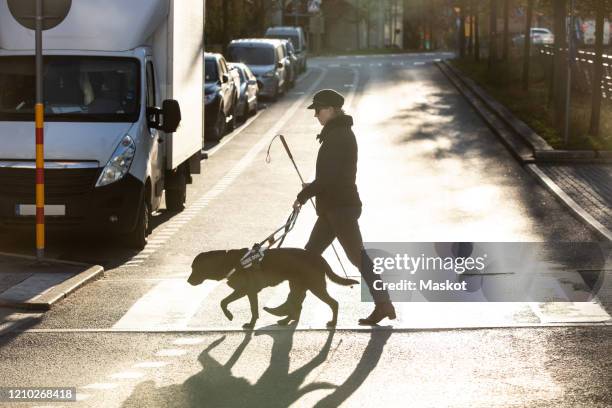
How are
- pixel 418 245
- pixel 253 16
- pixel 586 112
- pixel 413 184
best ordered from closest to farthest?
pixel 418 245 → pixel 413 184 → pixel 586 112 → pixel 253 16

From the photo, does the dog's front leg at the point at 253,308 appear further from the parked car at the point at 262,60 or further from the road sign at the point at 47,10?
the parked car at the point at 262,60

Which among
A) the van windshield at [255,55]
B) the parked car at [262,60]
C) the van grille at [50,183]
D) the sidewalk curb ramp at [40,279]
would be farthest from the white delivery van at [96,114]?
the van windshield at [255,55]

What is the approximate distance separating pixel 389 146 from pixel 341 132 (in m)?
17.8

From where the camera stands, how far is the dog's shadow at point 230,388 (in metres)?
7.80

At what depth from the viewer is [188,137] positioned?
18.1 meters

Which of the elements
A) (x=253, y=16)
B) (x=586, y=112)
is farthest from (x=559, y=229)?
(x=253, y=16)

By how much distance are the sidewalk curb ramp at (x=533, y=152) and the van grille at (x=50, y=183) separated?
18.7 feet

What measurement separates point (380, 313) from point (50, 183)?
5304mm

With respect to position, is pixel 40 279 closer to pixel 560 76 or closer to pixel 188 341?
pixel 188 341

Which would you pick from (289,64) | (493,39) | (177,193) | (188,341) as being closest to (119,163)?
(177,193)

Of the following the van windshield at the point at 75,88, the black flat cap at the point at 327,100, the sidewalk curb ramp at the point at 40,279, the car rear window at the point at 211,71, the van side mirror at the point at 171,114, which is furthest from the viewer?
the car rear window at the point at 211,71

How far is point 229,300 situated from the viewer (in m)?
10.2

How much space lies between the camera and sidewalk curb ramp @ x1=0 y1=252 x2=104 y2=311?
444 inches

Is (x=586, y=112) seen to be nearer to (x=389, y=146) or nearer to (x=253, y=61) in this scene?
(x=389, y=146)
